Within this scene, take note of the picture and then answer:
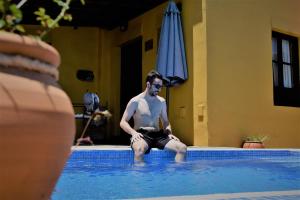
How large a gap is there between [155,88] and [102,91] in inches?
255

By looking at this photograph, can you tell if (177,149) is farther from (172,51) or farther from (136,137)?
(172,51)

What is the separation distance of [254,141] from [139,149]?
154 inches

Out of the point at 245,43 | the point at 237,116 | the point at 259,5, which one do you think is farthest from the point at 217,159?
the point at 259,5

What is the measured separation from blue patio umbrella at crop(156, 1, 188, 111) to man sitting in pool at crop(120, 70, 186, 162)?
266 cm

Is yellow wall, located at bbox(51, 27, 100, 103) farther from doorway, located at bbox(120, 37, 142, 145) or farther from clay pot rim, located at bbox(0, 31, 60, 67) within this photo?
clay pot rim, located at bbox(0, 31, 60, 67)

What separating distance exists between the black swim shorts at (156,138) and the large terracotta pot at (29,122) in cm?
450

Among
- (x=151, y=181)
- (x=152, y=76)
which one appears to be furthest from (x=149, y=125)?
(x=151, y=181)

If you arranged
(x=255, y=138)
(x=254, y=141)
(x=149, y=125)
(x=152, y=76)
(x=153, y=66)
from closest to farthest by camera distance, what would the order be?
(x=152, y=76) < (x=149, y=125) < (x=254, y=141) < (x=255, y=138) < (x=153, y=66)

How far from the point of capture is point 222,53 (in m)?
9.01

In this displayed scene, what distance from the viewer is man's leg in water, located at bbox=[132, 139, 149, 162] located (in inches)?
222

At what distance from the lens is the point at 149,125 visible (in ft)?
20.2

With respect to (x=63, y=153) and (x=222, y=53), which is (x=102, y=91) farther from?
(x=63, y=153)

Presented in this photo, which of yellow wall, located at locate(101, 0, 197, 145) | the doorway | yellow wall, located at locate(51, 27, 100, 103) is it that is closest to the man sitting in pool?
yellow wall, located at locate(101, 0, 197, 145)

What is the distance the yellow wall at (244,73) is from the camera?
8852 millimetres
